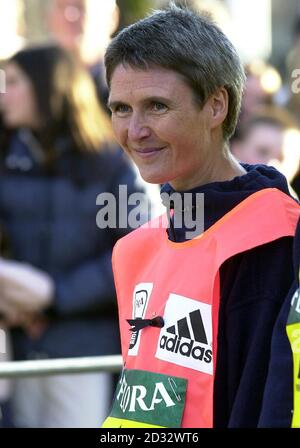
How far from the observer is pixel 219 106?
330 centimetres

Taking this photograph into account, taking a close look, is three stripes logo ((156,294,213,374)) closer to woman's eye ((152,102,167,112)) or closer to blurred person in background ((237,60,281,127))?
woman's eye ((152,102,167,112))

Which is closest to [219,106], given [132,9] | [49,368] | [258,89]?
[49,368]

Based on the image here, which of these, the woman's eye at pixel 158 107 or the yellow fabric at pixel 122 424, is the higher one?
the woman's eye at pixel 158 107

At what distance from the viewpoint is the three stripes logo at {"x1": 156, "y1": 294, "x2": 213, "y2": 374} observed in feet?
10.2

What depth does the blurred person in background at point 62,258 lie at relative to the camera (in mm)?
5734

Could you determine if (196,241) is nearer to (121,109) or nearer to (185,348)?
(185,348)

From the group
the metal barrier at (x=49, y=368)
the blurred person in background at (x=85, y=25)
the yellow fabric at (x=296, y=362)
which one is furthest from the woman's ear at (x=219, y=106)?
the blurred person in background at (x=85, y=25)

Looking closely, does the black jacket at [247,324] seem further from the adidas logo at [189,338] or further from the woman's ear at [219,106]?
the woman's ear at [219,106]

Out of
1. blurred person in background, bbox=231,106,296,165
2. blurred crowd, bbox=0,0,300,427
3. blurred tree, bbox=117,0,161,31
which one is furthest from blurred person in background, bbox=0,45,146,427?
blurred tree, bbox=117,0,161,31

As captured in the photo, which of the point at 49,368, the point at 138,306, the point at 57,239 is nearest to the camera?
the point at 138,306

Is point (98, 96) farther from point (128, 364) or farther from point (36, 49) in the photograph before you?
point (128, 364)

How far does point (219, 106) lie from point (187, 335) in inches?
24.4

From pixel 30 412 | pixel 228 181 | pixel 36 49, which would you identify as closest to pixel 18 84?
pixel 36 49

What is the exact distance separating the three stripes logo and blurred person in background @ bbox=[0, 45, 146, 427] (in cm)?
254
